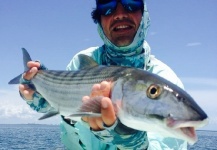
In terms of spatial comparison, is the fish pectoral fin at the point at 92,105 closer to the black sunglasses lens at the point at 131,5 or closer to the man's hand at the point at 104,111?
the man's hand at the point at 104,111

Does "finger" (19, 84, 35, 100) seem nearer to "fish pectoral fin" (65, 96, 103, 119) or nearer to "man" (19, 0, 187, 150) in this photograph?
"man" (19, 0, 187, 150)

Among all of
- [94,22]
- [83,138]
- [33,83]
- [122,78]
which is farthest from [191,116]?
[94,22]

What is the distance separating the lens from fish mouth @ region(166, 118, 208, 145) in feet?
10.7

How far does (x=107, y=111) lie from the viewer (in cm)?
382

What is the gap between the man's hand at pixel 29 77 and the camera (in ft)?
20.8

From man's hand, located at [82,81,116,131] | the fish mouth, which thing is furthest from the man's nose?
the fish mouth

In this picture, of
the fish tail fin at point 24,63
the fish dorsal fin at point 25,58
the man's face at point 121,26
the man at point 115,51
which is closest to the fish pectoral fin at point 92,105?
the man at point 115,51

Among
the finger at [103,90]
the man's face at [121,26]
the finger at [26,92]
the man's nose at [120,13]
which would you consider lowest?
the finger at [26,92]

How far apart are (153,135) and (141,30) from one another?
7.02 ft

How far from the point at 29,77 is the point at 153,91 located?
3413 millimetres

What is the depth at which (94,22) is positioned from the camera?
291 inches

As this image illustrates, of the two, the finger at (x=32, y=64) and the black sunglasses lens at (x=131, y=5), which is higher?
the black sunglasses lens at (x=131, y=5)

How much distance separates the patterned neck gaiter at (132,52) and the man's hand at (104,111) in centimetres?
237

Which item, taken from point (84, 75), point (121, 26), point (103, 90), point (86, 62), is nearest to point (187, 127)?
point (103, 90)
